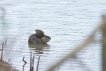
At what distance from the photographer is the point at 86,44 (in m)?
1.98

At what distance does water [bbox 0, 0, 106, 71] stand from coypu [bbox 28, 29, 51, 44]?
0.14m

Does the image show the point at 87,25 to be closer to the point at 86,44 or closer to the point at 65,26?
the point at 65,26

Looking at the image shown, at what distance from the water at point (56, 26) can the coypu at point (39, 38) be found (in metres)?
0.14

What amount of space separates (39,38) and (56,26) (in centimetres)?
105

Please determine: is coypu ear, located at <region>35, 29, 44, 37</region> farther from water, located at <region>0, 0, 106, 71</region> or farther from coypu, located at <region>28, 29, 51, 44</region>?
water, located at <region>0, 0, 106, 71</region>

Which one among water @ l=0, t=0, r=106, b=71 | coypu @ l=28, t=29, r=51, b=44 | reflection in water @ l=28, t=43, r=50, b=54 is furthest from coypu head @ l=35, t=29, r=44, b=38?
reflection in water @ l=28, t=43, r=50, b=54

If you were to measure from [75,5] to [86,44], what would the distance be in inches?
614

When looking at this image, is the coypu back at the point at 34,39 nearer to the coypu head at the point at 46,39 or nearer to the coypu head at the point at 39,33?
the coypu head at the point at 39,33

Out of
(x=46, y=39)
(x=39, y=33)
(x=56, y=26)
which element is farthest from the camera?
(x=56, y=26)

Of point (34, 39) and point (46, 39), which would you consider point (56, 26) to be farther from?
point (46, 39)

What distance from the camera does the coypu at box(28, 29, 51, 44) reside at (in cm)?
1127

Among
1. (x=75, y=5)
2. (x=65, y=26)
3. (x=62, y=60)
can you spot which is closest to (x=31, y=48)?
(x=65, y=26)

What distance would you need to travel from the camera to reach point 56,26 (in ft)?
42.3

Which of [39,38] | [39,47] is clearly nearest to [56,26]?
[39,38]
